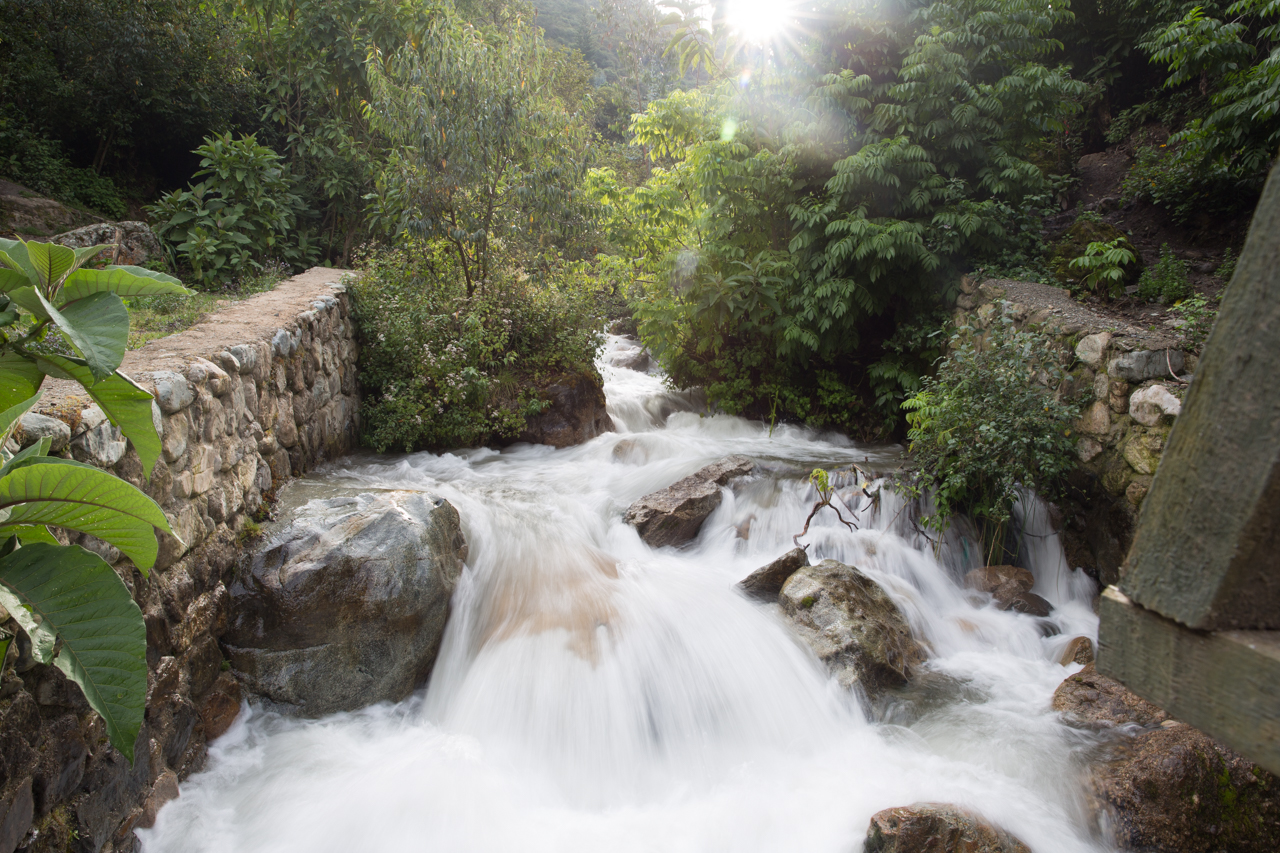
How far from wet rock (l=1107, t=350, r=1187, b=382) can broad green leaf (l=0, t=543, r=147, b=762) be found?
6.01 metres

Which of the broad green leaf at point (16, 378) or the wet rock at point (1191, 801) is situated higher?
the broad green leaf at point (16, 378)

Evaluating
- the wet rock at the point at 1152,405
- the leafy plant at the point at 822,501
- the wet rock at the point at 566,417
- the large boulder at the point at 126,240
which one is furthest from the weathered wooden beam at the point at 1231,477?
the large boulder at the point at 126,240

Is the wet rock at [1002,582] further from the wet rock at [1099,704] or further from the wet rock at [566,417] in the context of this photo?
the wet rock at [566,417]

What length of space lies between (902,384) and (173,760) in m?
7.43

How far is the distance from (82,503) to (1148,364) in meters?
6.13

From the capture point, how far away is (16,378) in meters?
1.91

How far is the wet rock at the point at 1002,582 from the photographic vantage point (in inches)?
197

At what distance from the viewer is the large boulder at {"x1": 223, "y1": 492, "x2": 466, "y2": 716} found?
355 centimetres

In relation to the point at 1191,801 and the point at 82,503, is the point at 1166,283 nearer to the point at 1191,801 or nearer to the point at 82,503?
the point at 1191,801

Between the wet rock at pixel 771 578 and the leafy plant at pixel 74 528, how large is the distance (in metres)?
3.84

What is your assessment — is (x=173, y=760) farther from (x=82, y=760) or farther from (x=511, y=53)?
(x=511, y=53)

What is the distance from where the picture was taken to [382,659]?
3.79m

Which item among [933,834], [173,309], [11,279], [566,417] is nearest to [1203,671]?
[933,834]

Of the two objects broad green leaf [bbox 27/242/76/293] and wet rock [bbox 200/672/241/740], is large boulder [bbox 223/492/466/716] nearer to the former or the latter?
wet rock [bbox 200/672/241/740]
